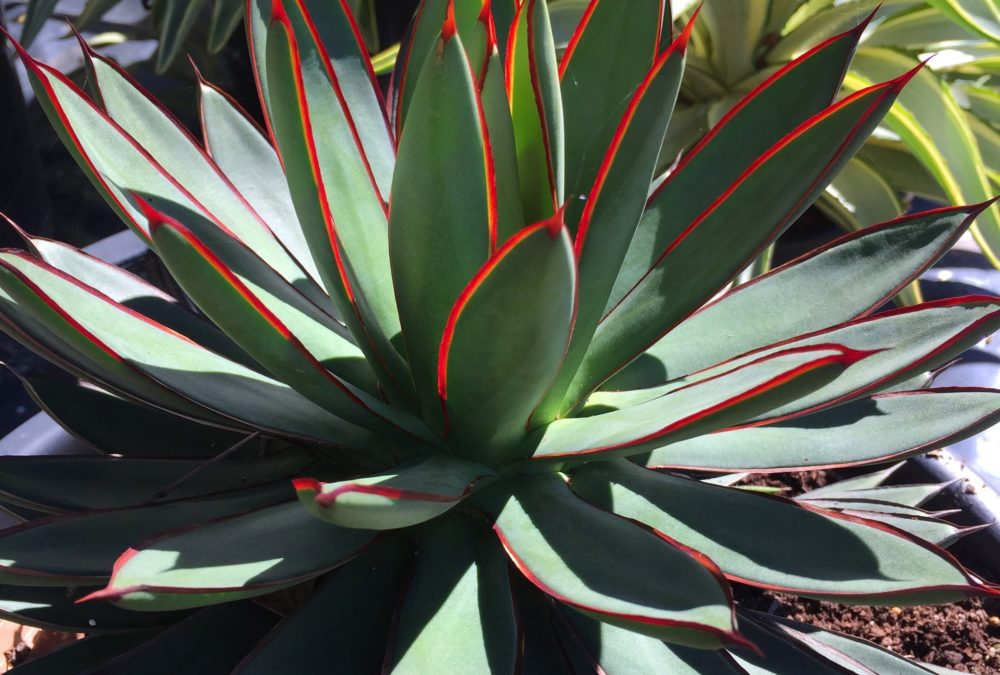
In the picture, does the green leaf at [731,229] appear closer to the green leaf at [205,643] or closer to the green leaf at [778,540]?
the green leaf at [778,540]

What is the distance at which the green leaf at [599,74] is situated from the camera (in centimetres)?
62

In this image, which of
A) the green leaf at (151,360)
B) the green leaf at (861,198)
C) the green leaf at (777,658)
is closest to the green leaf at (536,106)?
the green leaf at (151,360)

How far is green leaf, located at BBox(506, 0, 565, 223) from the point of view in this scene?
1.79 feet

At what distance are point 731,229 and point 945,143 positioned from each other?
78 centimetres

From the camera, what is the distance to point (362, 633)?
1.85 feet

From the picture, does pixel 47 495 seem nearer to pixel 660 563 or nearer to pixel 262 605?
pixel 262 605

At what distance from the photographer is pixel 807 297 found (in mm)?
654

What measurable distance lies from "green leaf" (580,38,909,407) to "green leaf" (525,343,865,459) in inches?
2.9

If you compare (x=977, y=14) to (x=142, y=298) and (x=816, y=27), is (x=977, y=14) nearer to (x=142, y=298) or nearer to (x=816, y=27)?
(x=816, y=27)

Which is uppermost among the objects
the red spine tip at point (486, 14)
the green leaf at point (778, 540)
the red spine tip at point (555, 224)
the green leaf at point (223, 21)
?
the green leaf at point (223, 21)

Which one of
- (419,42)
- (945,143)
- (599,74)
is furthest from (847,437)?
(945,143)

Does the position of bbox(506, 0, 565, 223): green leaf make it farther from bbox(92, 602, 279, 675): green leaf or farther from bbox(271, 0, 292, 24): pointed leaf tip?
bbox(92, 602, 279, 675): green leaf

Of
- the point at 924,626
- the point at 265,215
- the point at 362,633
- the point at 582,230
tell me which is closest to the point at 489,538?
the point at 362,633

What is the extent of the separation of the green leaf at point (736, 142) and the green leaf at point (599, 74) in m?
0.06
